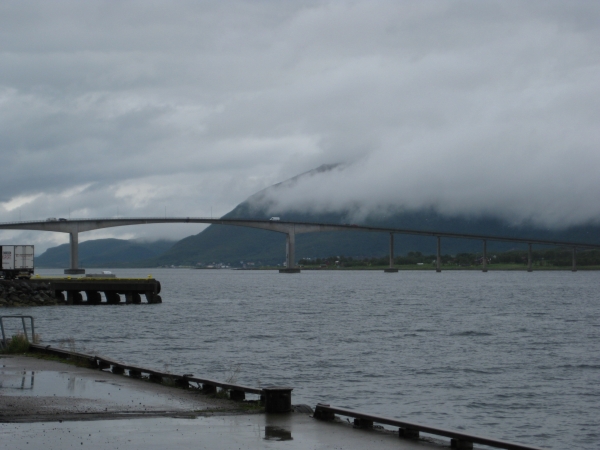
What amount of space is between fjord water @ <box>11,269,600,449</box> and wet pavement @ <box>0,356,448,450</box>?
5836 mm

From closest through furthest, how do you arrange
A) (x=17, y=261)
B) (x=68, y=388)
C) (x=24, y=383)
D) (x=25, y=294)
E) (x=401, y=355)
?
(x=68, y=388)
(x=24, y=383)
(x=401, y=355)
(x=25, y=294)
(x=17, y=261)

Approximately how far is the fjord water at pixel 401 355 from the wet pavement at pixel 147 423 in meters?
5.84

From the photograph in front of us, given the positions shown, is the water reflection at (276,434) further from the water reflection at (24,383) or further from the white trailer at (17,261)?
the white trailer at (17,261)

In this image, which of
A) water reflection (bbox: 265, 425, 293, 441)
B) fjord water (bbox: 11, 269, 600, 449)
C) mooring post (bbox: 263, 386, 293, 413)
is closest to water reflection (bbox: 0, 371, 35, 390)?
mooring post (bbox: 263, 386, 293, 413)

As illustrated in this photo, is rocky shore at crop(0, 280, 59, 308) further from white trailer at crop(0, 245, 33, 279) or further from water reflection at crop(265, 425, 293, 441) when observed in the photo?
water reflection at crop(265, 425, 293, 441)

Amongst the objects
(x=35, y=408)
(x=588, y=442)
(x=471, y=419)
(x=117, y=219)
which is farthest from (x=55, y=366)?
(x=117, y=219)

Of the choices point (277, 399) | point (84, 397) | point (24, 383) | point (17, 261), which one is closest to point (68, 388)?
point (24, 383)

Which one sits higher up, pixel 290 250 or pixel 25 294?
pixel 290 250

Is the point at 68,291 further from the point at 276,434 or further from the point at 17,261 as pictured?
the point at 276,434

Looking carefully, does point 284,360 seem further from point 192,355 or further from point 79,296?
point 79,296

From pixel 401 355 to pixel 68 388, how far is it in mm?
17721

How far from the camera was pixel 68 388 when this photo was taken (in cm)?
1691

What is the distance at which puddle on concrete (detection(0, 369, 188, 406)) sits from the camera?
15.8m

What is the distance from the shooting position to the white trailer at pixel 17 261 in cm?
7279
